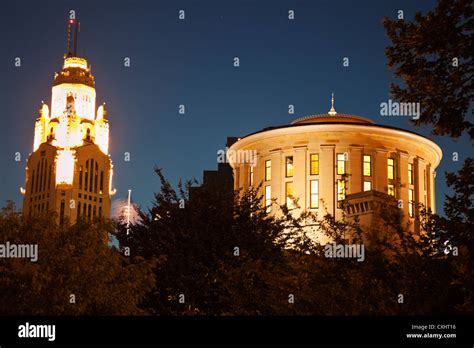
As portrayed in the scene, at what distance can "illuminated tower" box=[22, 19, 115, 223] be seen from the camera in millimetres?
171750

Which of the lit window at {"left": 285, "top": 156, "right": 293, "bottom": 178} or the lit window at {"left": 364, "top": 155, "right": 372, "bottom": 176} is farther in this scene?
the lit window at {"left": 364, "top": 155, "right": 372, "bottom": 176}

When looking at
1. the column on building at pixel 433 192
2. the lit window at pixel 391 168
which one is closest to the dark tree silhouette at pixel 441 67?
the lit window at pixel 391 168

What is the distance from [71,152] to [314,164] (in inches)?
3886

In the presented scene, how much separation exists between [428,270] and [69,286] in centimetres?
917

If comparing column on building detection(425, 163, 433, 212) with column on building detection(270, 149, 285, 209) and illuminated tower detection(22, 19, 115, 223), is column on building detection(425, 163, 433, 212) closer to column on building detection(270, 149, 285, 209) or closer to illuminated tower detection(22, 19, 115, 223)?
column on building detection(270, 149, 285, 209)

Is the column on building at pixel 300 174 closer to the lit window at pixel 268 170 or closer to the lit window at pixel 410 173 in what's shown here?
the lit window at pixel 268 170

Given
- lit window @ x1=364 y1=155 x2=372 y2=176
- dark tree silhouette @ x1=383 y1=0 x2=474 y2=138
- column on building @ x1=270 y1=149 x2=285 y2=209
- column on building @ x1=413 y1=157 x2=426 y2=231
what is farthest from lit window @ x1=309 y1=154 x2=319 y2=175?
dark tree silhouette @ x1=383 y1=0 x2=474 y2=138

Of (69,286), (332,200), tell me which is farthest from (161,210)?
(332,200)

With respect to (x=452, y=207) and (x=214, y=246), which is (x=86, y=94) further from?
(x=452, y=207)

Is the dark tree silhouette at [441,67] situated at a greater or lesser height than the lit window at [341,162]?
lesser

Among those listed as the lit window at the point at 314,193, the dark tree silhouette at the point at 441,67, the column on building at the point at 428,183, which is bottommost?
the dark tree silhouette at the point at 441,67

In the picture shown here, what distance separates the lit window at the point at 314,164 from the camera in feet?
267

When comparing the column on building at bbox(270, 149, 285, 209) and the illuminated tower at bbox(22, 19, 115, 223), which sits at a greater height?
the illuminated tower at bbox(22, 19, 115, 223)

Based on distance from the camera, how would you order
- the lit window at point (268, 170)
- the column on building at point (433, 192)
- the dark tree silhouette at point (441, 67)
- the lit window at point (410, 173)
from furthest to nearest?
1. the column on building at point (433, 192)
2. the lit window at point (410, 173)
3. the lit window at point (268, 170)
4. the dark tree silhouette at point (441, 67)
